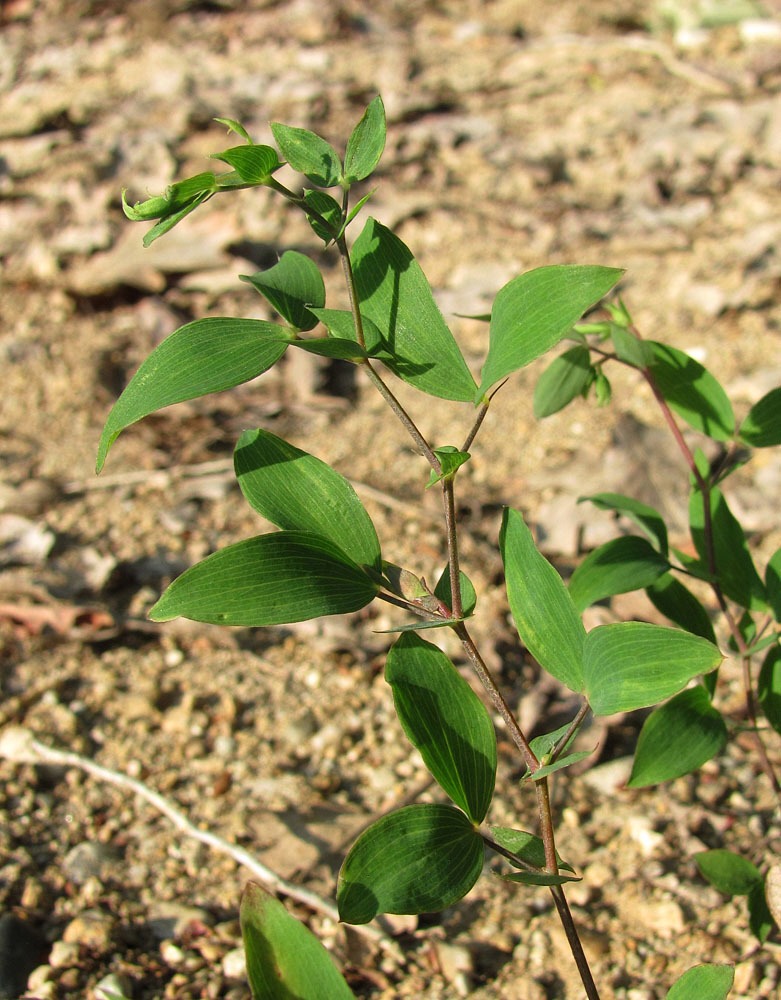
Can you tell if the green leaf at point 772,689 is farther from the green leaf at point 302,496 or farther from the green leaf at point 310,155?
the green leaf at point 310,155

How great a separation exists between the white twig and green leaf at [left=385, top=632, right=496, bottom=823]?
568mm

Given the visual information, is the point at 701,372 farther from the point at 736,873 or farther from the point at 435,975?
the point at 435,975

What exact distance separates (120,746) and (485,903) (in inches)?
28.8

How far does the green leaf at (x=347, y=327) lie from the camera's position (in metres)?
1.01

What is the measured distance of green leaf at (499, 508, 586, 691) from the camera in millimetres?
1062

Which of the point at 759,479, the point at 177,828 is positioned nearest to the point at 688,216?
the point at 759,479

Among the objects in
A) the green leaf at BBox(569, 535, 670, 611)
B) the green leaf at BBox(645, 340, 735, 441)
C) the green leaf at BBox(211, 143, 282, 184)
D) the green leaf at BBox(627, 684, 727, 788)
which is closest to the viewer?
the green leaf at BBox(211, 143, 282, 184)

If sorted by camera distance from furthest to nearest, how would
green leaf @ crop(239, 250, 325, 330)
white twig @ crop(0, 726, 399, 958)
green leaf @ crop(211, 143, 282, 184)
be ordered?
white twig @ crop(0, 726, 399, 958), green leaf @ crop(239, 250, 325, 330), green leaf @ crop(211, 143, 282, 184)

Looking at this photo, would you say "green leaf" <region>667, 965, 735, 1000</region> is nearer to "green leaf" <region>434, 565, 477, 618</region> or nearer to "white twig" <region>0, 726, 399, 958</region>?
"green leaf" <region>434, 565, 477, 618</region>

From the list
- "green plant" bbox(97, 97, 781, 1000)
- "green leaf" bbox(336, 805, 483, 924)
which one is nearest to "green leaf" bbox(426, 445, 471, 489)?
"green plant" bbox(97, 97, 781, 1000)

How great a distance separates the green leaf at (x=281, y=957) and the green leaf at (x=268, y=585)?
28 centimetres

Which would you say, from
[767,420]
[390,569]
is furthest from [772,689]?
[390,569]

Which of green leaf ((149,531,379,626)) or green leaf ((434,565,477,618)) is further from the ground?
green leaf ((149,531,379,626))

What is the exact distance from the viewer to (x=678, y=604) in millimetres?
1390
